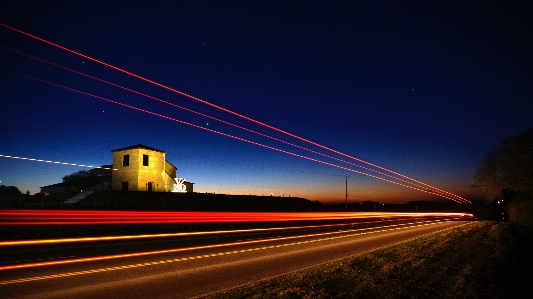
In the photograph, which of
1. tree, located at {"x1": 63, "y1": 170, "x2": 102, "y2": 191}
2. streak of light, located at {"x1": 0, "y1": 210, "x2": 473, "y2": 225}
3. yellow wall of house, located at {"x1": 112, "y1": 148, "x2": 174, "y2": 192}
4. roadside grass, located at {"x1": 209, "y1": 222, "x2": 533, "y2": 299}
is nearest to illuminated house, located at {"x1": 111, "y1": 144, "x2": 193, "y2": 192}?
yellow wall of house, located at {"x1": 112, "y1": 148, "x2": 174, "y2": 192}

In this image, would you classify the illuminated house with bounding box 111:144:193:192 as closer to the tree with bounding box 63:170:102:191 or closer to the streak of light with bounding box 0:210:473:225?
the tree with bounding box 63:170:102:191

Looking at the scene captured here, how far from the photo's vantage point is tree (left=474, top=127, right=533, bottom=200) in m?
35.0

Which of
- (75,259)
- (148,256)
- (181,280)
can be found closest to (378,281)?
(181,280)

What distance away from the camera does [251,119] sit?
92.6ft

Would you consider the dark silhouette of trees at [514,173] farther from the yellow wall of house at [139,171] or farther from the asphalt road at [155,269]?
the yellow wall of house at [139,171]

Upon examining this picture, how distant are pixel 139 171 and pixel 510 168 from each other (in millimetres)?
45876

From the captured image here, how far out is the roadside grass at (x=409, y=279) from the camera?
25.9ft

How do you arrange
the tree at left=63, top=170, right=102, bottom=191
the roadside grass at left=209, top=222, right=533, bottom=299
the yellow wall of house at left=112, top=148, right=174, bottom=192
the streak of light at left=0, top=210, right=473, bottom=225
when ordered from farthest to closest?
the tree at left=63, top=170, right=102, bottom=191 < the yellow wall of house at left=112, top=148, right=174, bottom=192 < the streak of light at left=0, top=210, right=473, bottom=225 < the roadside grass at left=209, top=222, right=533, bottom=299

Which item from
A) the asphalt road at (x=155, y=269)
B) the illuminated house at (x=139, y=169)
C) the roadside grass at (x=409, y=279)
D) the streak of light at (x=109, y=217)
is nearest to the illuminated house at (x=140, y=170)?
the illuminated house at (x=139, y=169)

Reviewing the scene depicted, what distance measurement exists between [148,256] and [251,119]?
54.2 ft

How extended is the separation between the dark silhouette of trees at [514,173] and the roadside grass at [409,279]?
26.0 metres

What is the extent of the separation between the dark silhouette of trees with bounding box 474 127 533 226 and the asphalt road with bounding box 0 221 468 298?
89.4 ft

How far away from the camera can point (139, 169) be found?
182 ft

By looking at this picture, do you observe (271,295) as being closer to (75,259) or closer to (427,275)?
(427,275)
